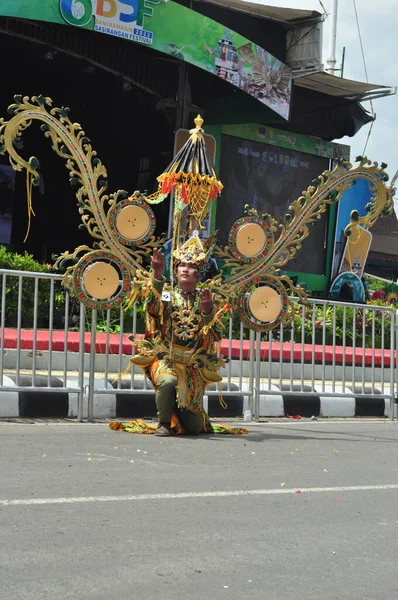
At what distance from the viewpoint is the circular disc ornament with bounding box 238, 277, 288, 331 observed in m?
8.55

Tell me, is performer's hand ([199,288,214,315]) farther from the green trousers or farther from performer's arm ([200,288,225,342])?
the green trousers

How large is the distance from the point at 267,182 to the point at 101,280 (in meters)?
16.4

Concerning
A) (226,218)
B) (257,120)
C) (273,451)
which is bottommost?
(273,451)

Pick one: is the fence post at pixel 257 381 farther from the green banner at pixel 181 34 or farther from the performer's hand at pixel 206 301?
the green banner at pixel 181 34

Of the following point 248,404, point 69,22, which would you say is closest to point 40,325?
point 248,404

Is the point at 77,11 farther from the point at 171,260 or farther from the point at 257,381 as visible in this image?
the point at 171,260

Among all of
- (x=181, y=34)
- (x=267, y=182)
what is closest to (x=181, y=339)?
(x=181, y=34)

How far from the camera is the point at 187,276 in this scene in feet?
25.4

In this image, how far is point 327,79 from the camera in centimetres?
2208

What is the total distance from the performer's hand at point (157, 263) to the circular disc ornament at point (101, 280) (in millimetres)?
545

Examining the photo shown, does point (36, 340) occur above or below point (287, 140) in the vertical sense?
below

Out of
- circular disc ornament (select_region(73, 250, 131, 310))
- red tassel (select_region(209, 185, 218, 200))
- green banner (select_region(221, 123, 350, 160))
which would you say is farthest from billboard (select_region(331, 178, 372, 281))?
circular disc ornament (select_region(73, 250, 131, 310))

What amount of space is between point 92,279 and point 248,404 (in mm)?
2890

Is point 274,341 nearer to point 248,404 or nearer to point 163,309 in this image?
point 248,404
